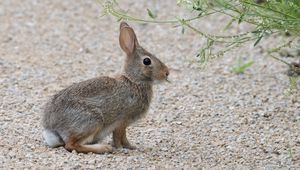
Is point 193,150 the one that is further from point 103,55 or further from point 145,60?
point 103,55

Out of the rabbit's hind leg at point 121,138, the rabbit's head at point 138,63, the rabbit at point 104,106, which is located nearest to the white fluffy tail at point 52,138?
the rabbit at point 104,106

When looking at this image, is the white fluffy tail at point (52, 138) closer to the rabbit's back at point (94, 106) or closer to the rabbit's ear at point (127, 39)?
the rabbit's back at point (94, 106)

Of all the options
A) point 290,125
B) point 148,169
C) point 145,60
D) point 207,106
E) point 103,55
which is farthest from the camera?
point 103,55

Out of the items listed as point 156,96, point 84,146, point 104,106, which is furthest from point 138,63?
point 156,96

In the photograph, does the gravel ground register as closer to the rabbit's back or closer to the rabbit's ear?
the rabbit's back

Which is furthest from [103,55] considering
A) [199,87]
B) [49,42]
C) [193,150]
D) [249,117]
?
[193,150]

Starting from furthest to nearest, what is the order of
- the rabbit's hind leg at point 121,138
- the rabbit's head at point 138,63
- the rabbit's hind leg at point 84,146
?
the rabbit's head at point 138,63, the rabbit's hind leg at point 121,138, the rabbit's hind leg at point 84,146
